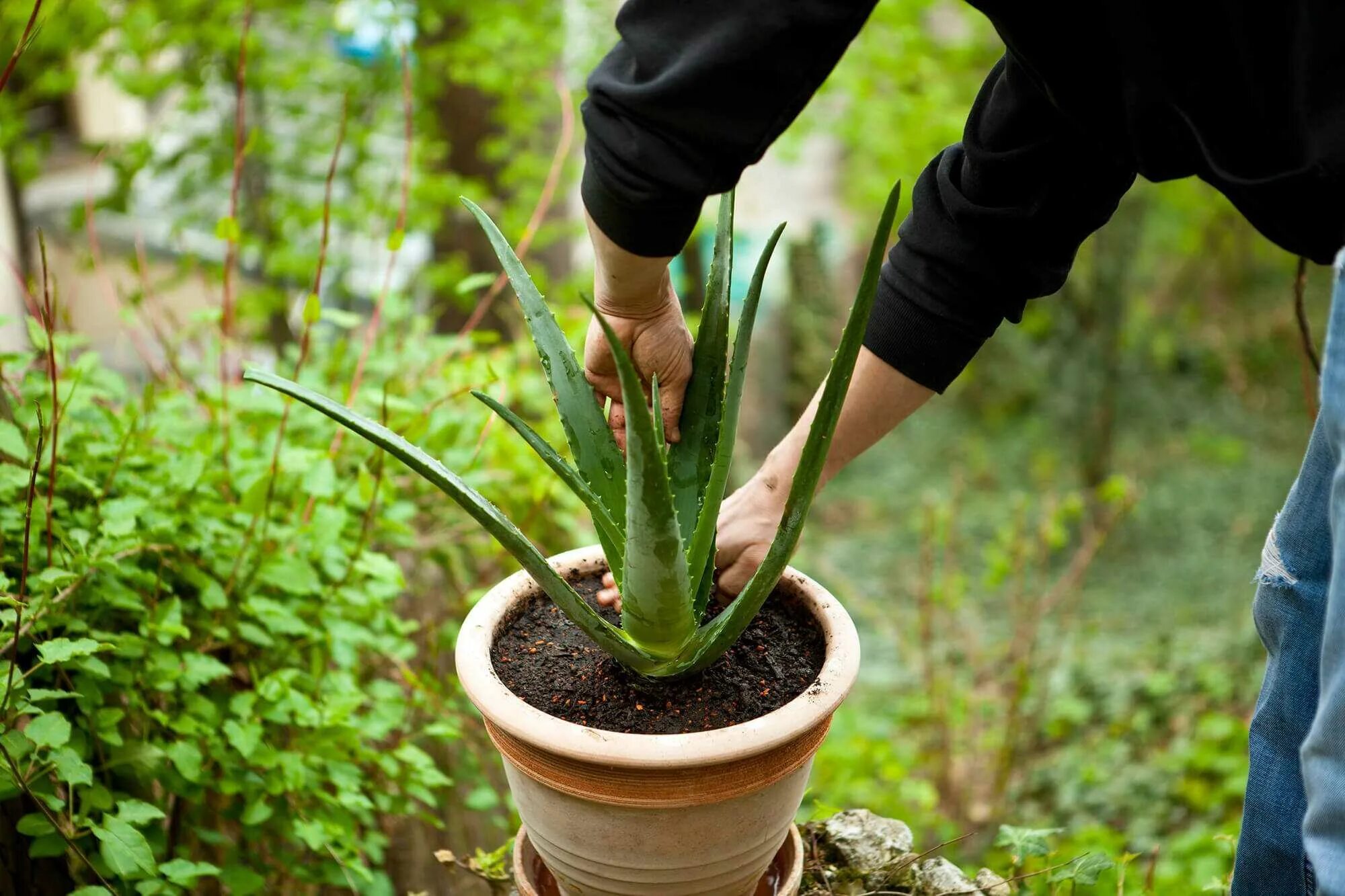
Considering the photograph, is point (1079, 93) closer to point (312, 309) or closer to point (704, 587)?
point (704, 587)

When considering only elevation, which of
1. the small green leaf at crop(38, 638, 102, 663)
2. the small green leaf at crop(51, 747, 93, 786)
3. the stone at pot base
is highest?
the small green leaf at crop(38, 638, 102, 663)

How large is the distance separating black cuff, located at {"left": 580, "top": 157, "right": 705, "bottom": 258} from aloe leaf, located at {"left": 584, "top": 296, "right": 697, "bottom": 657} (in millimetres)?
110

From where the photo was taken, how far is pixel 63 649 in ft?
3.80

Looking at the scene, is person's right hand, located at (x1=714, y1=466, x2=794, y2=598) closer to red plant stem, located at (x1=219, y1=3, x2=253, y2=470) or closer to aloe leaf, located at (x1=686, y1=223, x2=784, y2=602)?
aloe leaf, located at (x1=686, y1=223, x2=784, y2=602)

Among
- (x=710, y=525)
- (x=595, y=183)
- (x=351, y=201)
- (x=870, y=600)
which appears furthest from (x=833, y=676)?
(x=870, y=600)

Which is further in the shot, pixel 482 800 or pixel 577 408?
pixel 482 800

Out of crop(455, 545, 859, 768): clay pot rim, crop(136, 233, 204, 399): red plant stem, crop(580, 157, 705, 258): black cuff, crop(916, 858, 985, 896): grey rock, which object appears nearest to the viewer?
crop(580, 157, 705, 258): black cuff

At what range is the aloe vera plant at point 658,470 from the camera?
1056mm

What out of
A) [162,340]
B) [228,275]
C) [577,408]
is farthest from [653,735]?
[162,340]

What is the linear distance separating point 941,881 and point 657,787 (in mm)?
732

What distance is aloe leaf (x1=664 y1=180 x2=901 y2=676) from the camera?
3.30 ft

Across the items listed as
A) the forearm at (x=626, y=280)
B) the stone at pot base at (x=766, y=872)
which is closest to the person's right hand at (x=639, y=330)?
the forearm at (x=626, y=280)

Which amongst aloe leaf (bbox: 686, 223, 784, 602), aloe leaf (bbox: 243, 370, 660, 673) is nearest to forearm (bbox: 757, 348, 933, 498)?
aloe leaf (bbox: 686, 223, 784, 602)

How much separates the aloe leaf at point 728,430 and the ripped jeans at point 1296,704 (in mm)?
592
